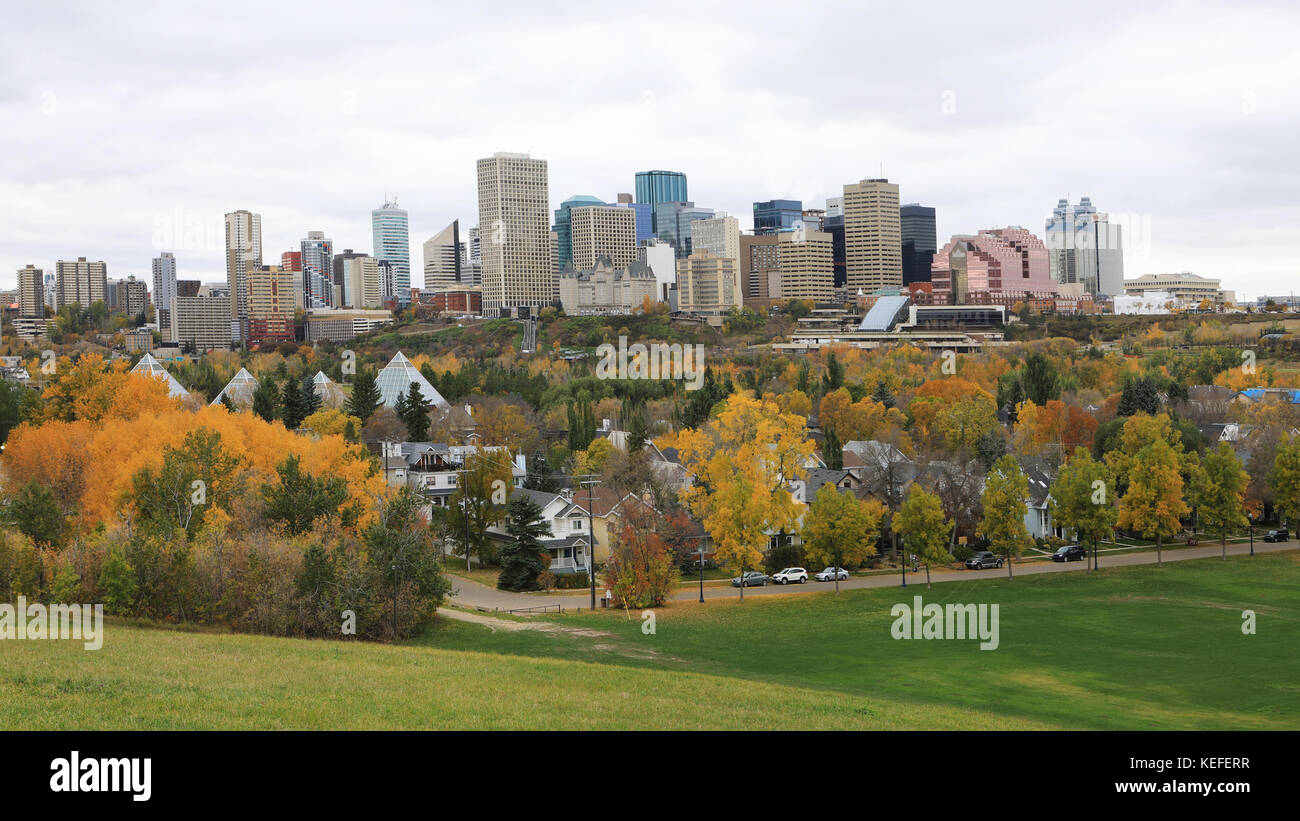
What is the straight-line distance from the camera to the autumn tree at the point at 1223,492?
189ft

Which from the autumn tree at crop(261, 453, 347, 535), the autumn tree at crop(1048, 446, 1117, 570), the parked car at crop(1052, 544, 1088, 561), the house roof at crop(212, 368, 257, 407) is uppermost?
the house roof at crop(212, 368, 257, 407)

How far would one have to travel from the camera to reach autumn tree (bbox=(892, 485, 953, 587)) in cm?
5175

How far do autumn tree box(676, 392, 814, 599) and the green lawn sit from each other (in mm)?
2863

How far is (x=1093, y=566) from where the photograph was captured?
185 feet

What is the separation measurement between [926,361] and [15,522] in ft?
385

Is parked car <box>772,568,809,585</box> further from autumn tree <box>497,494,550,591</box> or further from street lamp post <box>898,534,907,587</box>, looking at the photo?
autumn tree <box>497,494,550,591</box>

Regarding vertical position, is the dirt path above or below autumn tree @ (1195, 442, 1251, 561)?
below

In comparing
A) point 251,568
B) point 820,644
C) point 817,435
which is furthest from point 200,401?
point 820,644

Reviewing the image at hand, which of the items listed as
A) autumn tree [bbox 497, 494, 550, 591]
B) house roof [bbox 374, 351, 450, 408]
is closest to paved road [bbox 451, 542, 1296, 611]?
autumn tree [bbox 497, 494, 550, 591]

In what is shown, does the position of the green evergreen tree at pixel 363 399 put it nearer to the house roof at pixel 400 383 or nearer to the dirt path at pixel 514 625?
the house roof at pixel 400 383

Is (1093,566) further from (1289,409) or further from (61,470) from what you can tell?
(61,470)

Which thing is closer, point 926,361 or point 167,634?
point 167,634

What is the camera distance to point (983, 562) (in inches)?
2274

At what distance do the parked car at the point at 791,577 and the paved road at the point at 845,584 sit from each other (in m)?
0.46
